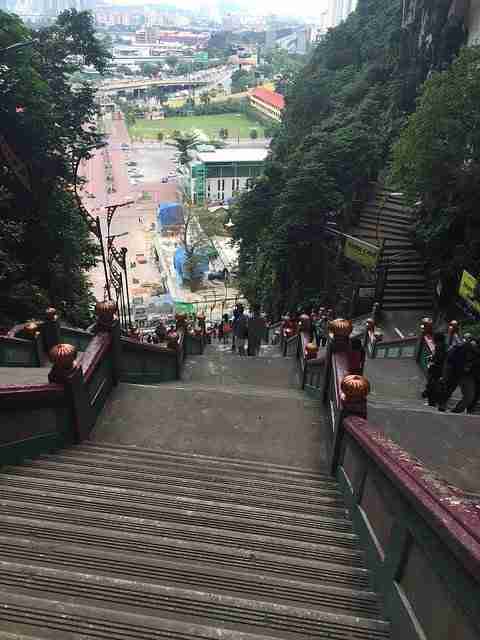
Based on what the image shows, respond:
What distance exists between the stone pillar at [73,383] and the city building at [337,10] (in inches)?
6458

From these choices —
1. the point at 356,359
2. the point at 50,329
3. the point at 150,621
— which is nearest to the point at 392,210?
the point at 50,329

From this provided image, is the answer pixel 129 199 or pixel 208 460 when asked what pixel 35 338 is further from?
pixel 129 199

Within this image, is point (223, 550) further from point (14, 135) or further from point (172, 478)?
point (14, 135)

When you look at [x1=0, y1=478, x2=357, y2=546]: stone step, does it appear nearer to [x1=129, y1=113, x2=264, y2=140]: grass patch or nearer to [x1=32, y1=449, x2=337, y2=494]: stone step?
[x1=32, y1=449, x2=337, y2=494]: stone step

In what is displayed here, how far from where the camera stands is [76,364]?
483 cm

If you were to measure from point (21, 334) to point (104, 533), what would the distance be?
5.85 meters

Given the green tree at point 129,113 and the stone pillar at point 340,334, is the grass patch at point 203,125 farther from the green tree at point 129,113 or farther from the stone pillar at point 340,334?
the stone pillar at point 340,334

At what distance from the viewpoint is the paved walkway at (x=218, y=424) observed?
5186 millimetres

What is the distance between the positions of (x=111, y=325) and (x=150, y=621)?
422 centimetres

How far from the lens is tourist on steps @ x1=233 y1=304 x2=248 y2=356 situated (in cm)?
1191

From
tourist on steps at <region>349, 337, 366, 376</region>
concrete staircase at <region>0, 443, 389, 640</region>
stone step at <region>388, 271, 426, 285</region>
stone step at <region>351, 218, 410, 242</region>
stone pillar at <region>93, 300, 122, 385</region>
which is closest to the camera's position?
concrete staircase at <region>0, 443, 389, 640</region>

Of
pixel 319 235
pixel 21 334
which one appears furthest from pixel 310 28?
pixel 21 334

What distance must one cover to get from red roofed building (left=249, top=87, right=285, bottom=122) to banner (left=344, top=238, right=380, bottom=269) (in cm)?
7543

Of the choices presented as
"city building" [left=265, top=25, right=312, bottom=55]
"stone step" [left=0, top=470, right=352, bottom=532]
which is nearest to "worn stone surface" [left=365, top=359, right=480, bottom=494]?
"stone step" [left=0, top=470, right=352, bottom=532]
